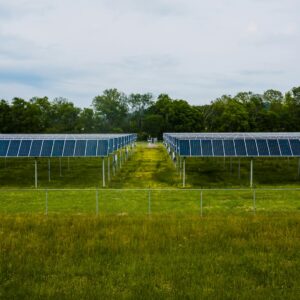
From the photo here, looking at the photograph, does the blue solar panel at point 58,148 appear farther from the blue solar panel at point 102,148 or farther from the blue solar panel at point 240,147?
the blue solar panel at point 240,147

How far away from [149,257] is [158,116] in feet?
310

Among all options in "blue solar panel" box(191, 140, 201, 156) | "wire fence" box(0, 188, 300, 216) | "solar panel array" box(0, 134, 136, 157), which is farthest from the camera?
"blue solar panel" box(191, 140, 201, 156)

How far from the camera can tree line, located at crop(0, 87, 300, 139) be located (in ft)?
283

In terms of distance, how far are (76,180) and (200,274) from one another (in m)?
26.3

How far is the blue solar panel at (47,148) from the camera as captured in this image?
3400cm

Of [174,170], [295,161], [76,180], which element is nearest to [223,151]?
[174,170]

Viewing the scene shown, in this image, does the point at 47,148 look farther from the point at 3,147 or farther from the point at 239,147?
the point at 239,147

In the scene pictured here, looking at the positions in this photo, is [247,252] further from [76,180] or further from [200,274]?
[76,180]

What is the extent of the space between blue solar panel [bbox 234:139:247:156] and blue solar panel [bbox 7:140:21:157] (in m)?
18.5

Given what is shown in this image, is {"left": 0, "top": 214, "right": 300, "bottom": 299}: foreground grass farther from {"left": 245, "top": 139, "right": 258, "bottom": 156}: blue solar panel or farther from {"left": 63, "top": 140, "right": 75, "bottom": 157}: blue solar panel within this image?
{"left": 245, "top": 139, "right": 258, "bottom": 156}: blue solar panel

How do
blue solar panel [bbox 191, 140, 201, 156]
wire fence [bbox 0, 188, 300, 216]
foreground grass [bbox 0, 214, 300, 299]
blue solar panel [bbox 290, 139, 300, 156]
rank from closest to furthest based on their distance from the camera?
foreground grass [bbox 0, 214, 300, 299] < wire fence [bbox 0, 188, 300, 216] < blue solar panel [bbox 191, 140, 201, 156] < blue solar panel [bbox 290, 139, 300, 156]

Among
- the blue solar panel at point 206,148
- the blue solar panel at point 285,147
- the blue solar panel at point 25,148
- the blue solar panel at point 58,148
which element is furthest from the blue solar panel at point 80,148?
the blue solar panel at point 285,147

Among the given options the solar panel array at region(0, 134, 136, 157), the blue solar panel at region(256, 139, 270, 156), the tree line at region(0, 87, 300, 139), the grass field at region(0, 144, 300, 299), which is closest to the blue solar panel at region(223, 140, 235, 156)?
the blue solar panel at region(256, 139, 270, 156)

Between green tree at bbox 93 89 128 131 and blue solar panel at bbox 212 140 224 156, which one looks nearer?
blue solar panel at bbox 212 140 224 156
